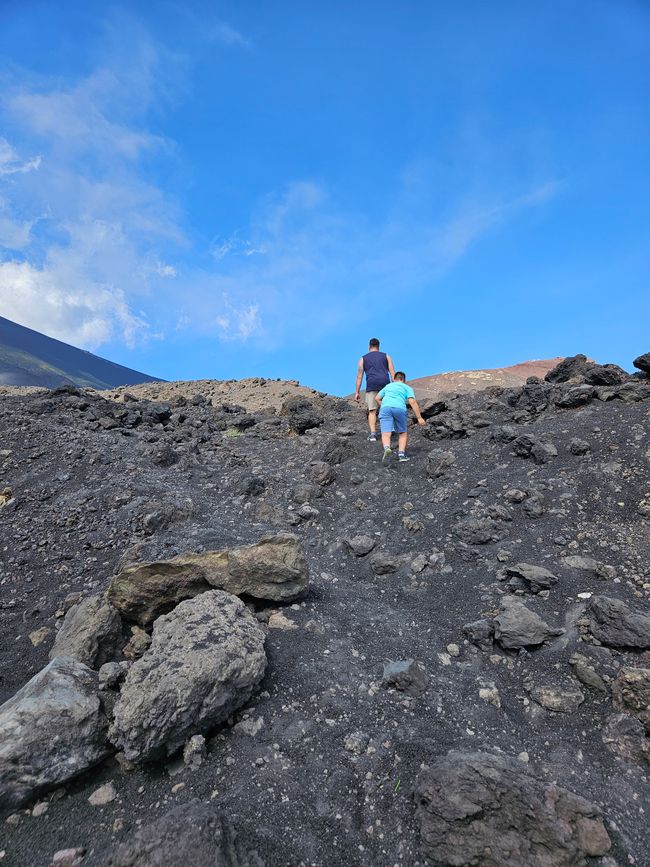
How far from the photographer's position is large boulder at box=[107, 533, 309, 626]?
4.18 m

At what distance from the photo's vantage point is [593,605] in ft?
13.0

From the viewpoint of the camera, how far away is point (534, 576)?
4.49m

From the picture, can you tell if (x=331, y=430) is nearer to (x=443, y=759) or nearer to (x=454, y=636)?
(x=454, y=636)

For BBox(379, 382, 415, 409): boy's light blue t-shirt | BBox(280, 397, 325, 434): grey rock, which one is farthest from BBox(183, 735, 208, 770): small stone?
BBox(280, 397, 325, 434): grey rock

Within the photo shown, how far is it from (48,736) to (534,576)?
158 inches

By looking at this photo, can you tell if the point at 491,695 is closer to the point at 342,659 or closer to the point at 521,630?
the point at 521,630

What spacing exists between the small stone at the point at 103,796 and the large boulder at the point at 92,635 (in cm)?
118

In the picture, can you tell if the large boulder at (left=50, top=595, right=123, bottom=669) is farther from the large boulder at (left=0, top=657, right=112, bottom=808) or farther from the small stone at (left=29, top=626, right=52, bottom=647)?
the large boulder at (left=0, top=657, right=112, bottom=808)

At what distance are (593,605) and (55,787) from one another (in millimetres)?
4018

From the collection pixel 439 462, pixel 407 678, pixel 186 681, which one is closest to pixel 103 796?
pixel 186 681

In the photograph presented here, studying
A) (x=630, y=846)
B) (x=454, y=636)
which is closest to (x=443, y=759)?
(x=630, y=846)

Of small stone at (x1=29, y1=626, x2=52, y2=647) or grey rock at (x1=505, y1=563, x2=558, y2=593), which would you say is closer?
grey rock at (x1=505, y1=563, x2=558, y2=593)

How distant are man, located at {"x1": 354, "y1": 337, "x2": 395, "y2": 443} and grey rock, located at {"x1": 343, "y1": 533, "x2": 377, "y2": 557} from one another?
10.9 feet

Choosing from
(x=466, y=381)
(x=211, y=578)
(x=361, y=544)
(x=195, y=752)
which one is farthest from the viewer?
(x=466, y=381)
